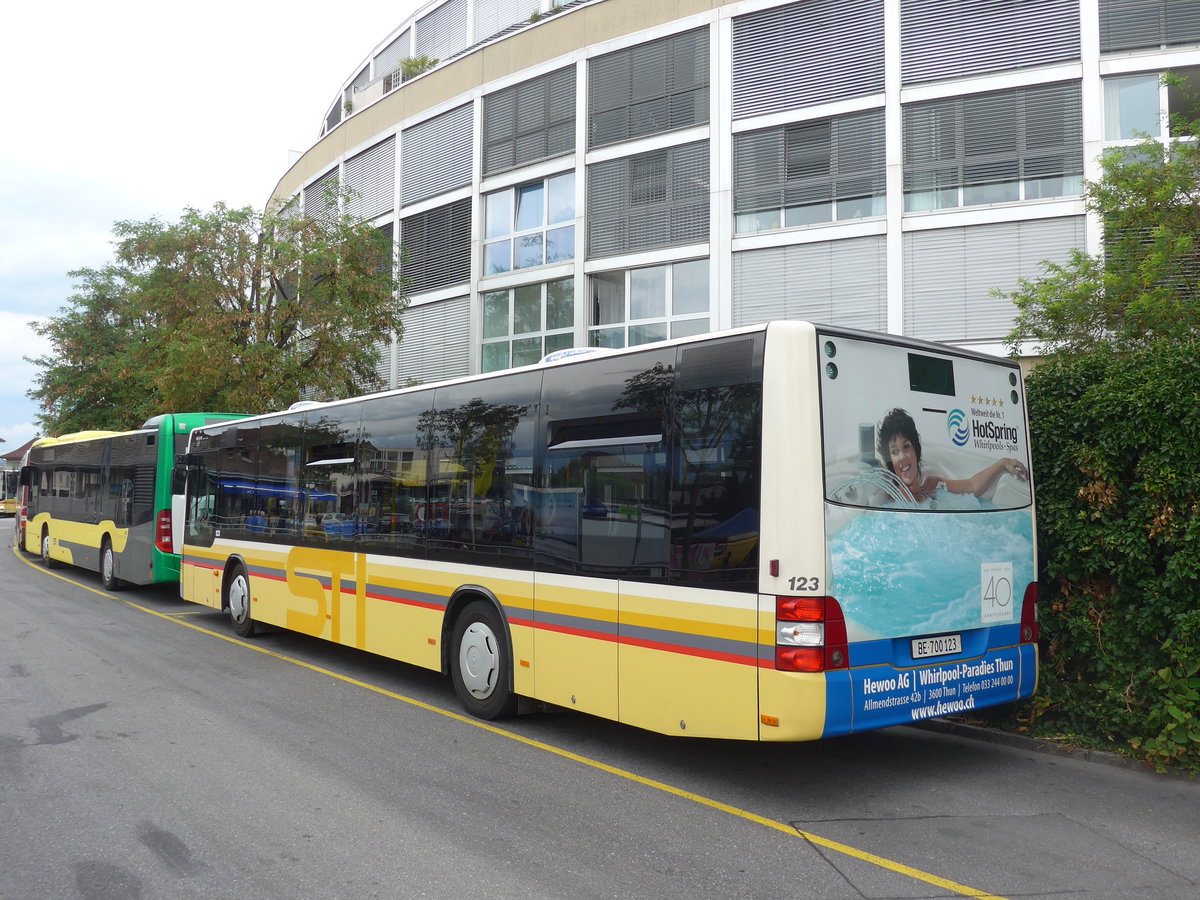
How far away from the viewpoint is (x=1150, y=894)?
4371 millimetres

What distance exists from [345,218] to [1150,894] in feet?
70.2

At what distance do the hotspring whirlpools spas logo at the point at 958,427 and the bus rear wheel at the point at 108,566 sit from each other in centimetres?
1618

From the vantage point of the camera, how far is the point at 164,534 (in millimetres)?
15930

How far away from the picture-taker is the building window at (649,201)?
20.6 m

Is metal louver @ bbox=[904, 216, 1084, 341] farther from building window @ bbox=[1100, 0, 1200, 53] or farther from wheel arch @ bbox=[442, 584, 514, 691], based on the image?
wheel arch @ bbox=[442, 584, 514, 691]

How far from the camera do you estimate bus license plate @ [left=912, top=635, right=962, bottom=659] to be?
229 inches

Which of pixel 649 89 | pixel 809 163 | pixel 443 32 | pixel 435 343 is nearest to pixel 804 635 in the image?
pixel 809 163

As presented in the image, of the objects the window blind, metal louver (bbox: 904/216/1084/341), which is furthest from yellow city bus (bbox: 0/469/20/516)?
metal louver (bbox: 904/216/1084/341)

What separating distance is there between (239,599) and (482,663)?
588 cm

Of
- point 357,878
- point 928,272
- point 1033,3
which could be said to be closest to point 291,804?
point 357,878

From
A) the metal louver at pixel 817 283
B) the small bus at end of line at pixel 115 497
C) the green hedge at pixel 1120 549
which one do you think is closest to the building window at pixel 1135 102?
the metal louver at pixel 817 283

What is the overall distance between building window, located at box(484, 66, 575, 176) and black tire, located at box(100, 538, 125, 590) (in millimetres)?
12681

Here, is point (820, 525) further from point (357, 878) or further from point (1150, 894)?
point (357, 878)

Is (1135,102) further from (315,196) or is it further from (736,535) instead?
(315,196)
